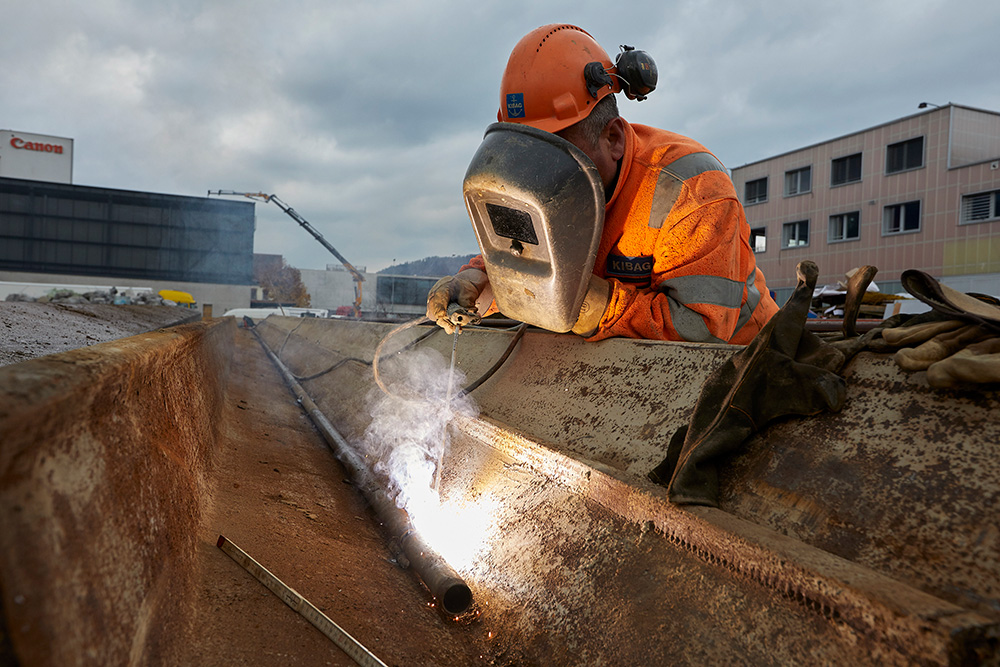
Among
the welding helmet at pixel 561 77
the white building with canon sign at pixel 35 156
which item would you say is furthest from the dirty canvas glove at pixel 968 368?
the white building with canon sign at pixel 35 156

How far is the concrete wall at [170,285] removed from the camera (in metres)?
29.9

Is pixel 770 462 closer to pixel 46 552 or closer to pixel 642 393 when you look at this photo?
pixel 642 393

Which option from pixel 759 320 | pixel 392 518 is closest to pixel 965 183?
pixel 759 320

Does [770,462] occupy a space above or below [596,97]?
below

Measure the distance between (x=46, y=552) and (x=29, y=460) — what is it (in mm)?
107

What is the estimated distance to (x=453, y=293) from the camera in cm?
267

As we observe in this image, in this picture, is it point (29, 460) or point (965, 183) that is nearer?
point (29, 460)

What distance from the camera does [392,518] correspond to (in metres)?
2.18

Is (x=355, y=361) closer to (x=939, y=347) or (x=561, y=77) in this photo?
(x=561, y=77)

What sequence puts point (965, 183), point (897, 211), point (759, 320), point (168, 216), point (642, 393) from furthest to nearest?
point (168, 216) < point (897, 211) < point (965, 183) < point (759, 320) < point (642, 393)

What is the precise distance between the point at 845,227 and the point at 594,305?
2246cm

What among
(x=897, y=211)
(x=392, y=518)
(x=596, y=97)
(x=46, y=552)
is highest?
(x=897, y=211)

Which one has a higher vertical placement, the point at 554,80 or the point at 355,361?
the point at 554,80

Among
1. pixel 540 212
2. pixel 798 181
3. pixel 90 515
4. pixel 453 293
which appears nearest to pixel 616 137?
pixel 540 212
